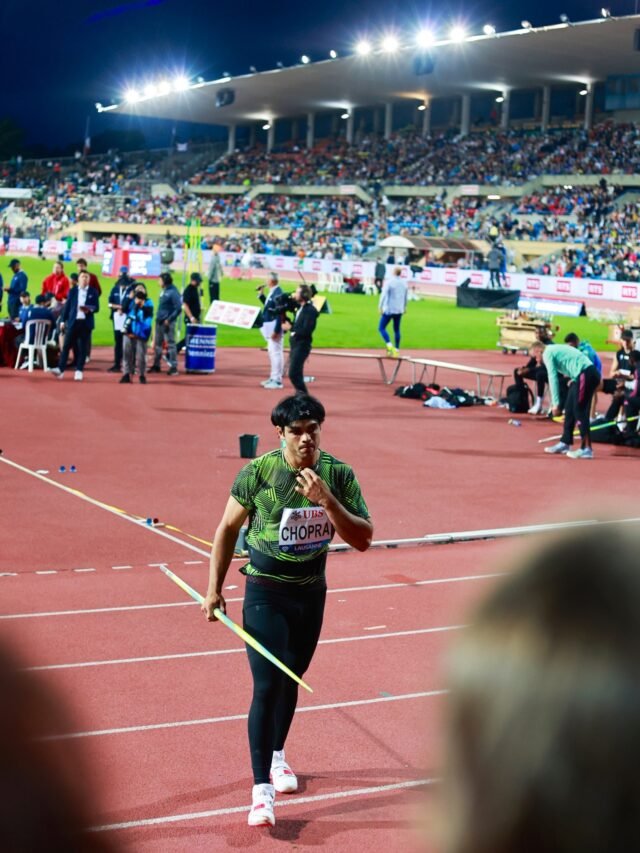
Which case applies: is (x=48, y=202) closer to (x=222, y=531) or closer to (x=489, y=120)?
(x=489, y=120)

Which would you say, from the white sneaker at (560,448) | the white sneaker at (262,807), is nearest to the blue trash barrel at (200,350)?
the white sneaker at (560,448)

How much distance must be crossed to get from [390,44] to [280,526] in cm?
7036

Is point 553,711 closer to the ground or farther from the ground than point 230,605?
farther from the ground

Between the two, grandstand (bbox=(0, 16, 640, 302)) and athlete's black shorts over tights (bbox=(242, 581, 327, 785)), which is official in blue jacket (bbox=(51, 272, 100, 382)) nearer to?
athlete's black shorts over tights (bbox=(242, 581, 327, 785))

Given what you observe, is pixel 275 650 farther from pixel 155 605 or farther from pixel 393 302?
pixel 393 302

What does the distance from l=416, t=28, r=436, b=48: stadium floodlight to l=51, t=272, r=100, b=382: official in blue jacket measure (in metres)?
51.6

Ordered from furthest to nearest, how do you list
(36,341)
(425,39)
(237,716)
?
1. (425,39)
2. (36,341)
3. (237,716)

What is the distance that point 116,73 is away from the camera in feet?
399

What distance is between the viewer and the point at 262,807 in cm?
571

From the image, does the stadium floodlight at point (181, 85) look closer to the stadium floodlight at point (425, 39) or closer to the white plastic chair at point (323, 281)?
the stadium floodlight at point (425, 39)

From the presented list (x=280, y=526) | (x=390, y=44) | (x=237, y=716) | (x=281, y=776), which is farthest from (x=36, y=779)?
(x=390, y=44)

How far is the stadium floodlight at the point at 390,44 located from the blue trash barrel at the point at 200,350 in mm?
51834

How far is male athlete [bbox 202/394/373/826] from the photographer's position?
5.73 metres

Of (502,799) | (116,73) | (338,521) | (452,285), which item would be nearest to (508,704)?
(502,799)
